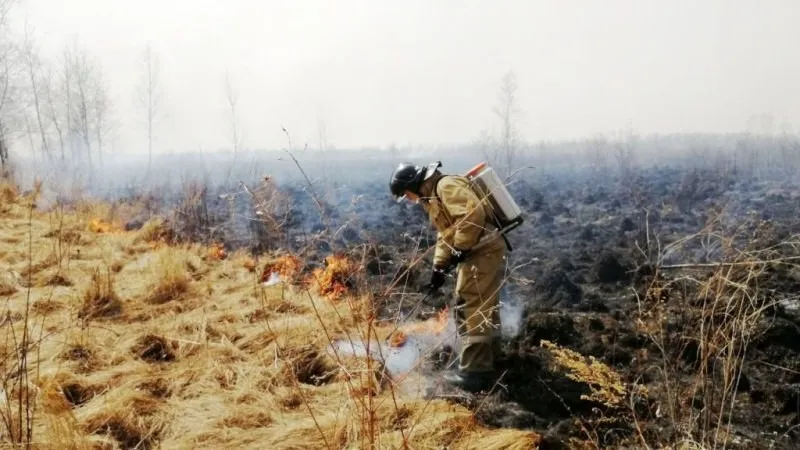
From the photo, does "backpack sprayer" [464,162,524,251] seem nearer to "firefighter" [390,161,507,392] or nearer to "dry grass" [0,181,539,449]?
"firefighter" [390,161,507,392]

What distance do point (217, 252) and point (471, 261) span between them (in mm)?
5199

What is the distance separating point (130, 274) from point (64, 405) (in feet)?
13.5

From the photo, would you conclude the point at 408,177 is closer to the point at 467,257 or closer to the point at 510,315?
the point at 467,257

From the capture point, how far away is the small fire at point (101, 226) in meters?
8.99

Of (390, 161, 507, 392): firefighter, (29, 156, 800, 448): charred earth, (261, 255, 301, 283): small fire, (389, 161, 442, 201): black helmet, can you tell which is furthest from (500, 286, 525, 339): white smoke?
(261, 255, 301, 283): small fire

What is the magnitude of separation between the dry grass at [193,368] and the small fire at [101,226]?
7.01ft

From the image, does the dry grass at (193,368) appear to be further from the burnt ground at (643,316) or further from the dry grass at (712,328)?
the dry grass at (712,328)

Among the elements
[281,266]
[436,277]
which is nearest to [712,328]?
Answer: [436,277]

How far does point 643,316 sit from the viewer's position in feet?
16.4

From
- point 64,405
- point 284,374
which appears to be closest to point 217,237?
point 284,374

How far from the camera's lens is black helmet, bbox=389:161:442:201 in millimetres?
4223

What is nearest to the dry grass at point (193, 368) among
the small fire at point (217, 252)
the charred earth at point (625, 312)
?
the charred earth at point (625, 312)

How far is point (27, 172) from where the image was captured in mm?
13398

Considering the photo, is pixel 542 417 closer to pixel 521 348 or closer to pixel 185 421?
pixel 521 348
